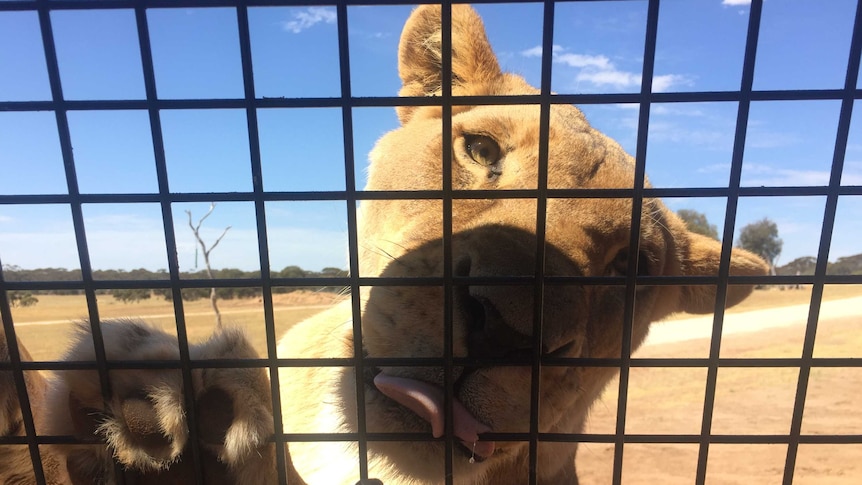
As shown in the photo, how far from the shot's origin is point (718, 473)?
18.9 ft

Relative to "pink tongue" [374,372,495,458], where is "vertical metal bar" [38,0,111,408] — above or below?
above

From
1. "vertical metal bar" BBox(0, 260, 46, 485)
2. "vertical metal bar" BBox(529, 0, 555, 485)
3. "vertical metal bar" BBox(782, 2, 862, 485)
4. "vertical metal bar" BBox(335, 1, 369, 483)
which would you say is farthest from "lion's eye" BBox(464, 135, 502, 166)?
"vertical metal bar" BBox(0, 260, 46, 485)

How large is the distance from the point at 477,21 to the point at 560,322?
1.40 m

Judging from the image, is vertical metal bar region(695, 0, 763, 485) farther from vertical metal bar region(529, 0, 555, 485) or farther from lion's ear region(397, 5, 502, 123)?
lion's ear region(397, 5, 502, 123)

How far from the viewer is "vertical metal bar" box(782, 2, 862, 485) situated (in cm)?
104

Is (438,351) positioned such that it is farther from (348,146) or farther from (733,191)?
(733,191)

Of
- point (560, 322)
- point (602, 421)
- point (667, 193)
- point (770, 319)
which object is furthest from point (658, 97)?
point (770, 319)

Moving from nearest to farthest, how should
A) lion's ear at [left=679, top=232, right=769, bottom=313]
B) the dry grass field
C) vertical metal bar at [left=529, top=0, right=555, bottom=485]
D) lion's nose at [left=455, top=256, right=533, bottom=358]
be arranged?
vertical metal bar at [left=529, top=0, right=555, bottom=485], lion's nose at [left=455, top=256, right=533, bottom=358], lion's ear at [left=679, top=232, right=769, bottom=313], the dry grass field

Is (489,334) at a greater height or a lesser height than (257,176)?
lesser

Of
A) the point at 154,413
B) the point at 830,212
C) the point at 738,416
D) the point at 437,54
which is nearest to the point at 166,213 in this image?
the point at 154,413

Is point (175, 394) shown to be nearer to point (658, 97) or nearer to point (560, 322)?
point (560, 322)

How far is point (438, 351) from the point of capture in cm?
132

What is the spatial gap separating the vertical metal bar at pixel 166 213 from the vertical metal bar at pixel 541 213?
0.80m

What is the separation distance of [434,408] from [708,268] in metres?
1.56
